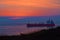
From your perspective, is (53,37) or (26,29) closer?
(53,37)

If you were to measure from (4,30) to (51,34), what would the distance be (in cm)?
1035

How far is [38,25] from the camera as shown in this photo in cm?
3262

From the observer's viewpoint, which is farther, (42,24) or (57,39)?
(42,24)

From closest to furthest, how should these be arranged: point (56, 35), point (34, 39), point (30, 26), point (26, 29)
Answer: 1. point (34, 39)
2. point (56, 35)
3. point (30, 26)
4. point (26, 29)

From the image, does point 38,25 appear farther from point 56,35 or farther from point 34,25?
point 56,35

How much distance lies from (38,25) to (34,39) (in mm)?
10489

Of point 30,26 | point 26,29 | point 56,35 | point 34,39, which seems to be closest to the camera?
point 34,39

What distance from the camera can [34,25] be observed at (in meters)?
33.4

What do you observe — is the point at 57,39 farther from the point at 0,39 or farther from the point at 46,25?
the point at 46,25

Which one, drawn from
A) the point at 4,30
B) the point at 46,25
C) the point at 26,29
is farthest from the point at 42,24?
the point at 4,30

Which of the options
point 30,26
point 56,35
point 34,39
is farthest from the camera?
point 30,26

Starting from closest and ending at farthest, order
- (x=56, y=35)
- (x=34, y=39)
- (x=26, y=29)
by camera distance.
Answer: (x=34, y=39), (x=56, y=35), (x=26, y=29)

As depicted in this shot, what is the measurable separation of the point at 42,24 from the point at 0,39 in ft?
33.8

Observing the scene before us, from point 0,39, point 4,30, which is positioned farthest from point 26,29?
point 0,39
